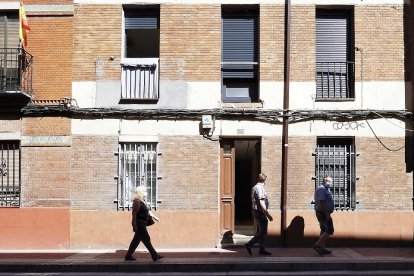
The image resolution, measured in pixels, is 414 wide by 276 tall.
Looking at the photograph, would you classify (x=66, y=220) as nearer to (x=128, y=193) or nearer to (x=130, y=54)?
(x=128, y=193)

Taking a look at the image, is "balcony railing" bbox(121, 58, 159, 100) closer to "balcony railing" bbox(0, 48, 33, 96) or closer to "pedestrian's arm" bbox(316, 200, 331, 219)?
"balcony railing" bbox(0, 48, 33, 96)

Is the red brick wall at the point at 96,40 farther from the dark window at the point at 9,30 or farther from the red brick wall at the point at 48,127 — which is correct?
the dark window at the point at 9,30

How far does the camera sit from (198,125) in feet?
43.4

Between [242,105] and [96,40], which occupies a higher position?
[96,40]

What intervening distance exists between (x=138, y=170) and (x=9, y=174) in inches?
125

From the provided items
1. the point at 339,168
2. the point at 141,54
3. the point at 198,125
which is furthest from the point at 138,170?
the point at 339,168

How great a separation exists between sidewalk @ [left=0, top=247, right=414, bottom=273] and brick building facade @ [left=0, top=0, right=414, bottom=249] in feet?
3.59

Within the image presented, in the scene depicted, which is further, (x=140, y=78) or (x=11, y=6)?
(x=140, y=78)

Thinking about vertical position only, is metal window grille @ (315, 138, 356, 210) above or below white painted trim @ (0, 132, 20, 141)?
below

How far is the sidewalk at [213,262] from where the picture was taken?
10.7 m

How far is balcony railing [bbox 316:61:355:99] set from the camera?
13.5 m

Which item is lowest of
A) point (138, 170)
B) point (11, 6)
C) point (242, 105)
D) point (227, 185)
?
point (227, 185)

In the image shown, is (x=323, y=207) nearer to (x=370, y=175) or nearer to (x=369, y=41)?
(x=370, y=175)

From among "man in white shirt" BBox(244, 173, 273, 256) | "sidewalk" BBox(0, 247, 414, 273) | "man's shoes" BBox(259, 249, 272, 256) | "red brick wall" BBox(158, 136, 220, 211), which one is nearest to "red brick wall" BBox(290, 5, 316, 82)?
"red brick wall" BBox(158, 136, 220, 211)
